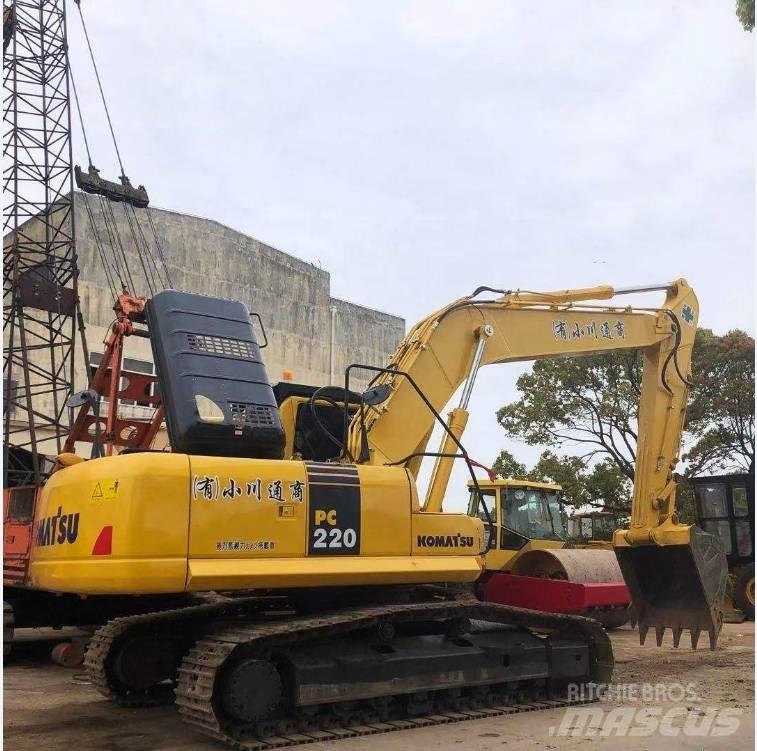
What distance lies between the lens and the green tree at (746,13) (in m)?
7.45

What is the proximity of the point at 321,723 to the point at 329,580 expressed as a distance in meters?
0.98

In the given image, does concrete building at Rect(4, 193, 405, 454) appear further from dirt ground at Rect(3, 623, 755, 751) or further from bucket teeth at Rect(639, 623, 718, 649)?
bucket teeth at Rect(639, 623, 718, 649)

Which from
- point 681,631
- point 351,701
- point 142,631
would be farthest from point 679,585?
point 142,631

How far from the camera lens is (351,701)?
611 cm

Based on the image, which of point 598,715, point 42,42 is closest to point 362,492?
point 598,715

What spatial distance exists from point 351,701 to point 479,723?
3.18 ft

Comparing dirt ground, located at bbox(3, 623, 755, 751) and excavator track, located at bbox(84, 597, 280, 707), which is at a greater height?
excavator track, located at bbox(84, 597, 280, 707)

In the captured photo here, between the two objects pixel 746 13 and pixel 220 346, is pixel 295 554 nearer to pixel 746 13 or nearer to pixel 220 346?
pixel 220 346

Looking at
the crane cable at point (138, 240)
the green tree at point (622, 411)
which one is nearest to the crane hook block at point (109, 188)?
the crane cable at point (138, 240)

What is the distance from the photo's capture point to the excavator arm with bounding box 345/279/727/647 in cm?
725

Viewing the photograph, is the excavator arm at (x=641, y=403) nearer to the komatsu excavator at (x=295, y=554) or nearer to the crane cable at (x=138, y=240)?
the komatsu excavator at (x=295, y=554)

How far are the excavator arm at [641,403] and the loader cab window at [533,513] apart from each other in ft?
11.8

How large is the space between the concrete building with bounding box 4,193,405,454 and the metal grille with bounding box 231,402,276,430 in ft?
46.2

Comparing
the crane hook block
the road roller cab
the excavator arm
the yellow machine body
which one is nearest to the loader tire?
the road roller cab
